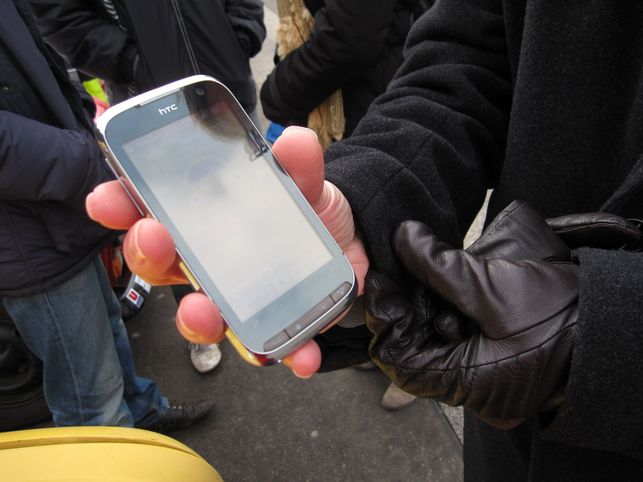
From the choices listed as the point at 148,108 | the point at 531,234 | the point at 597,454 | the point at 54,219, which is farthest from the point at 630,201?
the point at 54,219

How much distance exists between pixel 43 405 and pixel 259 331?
2004 mm

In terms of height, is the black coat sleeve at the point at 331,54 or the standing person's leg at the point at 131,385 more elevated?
the black coat sleeve at the point at 331,54

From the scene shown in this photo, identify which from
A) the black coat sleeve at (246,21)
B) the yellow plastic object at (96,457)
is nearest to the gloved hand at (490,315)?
the yellow plastic object at (96,457)

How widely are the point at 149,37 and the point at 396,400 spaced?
6.67ft

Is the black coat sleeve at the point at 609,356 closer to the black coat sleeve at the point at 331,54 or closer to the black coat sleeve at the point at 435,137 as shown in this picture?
the black coat sleeve at the point at 435,137

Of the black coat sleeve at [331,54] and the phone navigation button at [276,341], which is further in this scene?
the black coat sleeve at [331,54]

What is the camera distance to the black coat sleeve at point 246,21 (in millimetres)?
2371

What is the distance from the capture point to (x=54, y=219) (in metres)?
1.62

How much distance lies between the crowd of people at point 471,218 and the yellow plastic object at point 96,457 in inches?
21.9

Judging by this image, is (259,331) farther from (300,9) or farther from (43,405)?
(43,405)

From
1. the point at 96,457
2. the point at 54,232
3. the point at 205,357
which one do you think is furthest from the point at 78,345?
the point at 205,357

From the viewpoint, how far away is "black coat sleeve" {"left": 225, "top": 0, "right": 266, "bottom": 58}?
237 cm

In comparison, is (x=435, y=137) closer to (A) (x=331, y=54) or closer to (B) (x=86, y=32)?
(A) (x=331, y=54)

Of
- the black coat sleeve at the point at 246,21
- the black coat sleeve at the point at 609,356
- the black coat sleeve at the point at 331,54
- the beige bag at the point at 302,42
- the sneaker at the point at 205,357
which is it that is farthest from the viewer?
the sneaker at the point at 205,357
